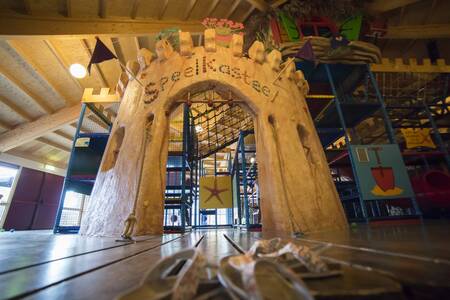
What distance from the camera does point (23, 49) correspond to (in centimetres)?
422

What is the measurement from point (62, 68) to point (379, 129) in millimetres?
8584

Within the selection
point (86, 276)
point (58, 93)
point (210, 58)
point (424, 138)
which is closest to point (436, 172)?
point (424, 138)

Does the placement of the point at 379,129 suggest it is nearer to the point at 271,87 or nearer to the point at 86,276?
the point at 271,87

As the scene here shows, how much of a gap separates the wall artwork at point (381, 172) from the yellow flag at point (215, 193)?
2714 millimetres

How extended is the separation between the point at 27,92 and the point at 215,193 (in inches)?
205

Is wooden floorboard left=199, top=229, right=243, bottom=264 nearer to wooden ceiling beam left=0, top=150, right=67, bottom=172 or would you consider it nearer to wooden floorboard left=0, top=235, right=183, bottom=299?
wooden floorboard left=0, top=235, right=183, bottom=299

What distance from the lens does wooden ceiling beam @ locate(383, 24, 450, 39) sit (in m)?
4.93

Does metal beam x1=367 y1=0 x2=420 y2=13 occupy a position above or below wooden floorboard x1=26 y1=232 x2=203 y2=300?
above

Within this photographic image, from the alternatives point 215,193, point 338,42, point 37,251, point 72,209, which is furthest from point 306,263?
point 72,209

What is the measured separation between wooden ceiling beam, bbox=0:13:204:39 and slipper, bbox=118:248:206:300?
4469 mm

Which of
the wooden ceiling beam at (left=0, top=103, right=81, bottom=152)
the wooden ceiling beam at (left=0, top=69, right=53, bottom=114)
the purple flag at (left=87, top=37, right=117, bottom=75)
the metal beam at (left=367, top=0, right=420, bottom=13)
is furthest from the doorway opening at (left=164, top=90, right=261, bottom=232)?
the wooden ceiling beam at (left=0, top=69, right=53, bottom=114)

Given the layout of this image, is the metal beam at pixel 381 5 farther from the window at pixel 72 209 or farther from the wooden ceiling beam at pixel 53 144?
the window at pixel 72 209

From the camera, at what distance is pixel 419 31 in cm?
501

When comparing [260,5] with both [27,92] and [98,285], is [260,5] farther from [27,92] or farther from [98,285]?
[27,92]
